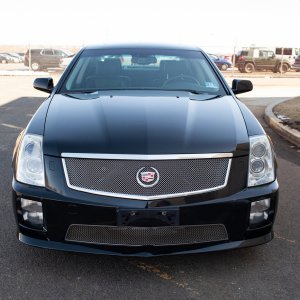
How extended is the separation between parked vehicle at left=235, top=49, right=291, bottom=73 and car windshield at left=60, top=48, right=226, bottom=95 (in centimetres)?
2626

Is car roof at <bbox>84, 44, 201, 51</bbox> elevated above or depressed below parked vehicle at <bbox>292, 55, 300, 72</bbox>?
above

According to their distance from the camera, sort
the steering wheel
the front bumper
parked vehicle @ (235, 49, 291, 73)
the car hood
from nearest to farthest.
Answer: the front bumper
the car hood
the steering wheel
parked vehicle @ (235, 49, 291, 73)

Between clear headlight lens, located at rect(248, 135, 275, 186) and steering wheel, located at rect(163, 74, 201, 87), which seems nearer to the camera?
clear headlight lens, located at rect(248, 135, 275, 186)

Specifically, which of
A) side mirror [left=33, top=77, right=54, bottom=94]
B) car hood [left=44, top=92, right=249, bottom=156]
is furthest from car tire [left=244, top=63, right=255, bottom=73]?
car hood [left=44, top=92, right=249, bottom=156]

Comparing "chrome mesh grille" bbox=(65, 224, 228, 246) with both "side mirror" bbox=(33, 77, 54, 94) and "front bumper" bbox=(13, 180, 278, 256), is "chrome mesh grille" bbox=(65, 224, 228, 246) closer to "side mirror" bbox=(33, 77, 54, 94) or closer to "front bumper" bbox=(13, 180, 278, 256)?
"front bumper" bbox=(13, 180, 278, 256)

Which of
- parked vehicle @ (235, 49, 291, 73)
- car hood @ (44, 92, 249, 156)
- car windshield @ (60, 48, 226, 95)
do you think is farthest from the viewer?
parked vehicle @ (235, 49, 291, 73)

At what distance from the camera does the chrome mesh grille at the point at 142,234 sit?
292cm

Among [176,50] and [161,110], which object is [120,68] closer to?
[176,50]

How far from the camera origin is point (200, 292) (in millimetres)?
2926

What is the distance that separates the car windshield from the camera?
4441 mm

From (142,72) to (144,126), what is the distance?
1.58 m

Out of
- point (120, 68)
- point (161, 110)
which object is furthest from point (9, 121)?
point (161, 110)

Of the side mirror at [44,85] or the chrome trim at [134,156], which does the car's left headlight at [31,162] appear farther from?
the side mirror at [44,85]

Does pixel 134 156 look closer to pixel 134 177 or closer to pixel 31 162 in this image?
pixel 134 177
